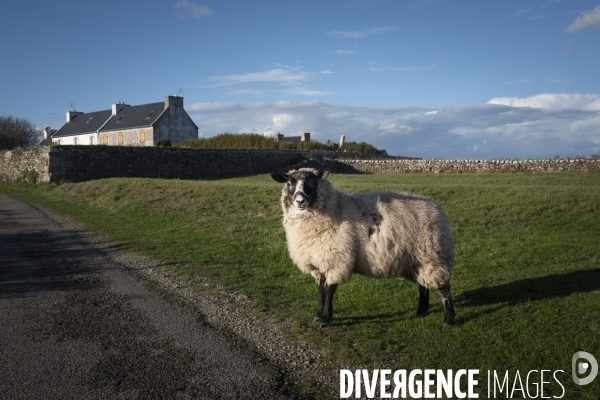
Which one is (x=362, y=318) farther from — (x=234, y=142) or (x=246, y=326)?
(x=234, y=142)

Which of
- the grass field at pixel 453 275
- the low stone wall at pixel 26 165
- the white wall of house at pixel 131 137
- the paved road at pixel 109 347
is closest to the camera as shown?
the paved road at pixel 109 347

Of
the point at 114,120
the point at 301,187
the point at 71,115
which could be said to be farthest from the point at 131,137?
the point at 301,187

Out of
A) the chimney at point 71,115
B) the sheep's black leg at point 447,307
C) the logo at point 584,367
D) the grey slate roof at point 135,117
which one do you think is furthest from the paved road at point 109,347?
the chimney at point 71,115

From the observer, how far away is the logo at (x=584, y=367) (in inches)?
197

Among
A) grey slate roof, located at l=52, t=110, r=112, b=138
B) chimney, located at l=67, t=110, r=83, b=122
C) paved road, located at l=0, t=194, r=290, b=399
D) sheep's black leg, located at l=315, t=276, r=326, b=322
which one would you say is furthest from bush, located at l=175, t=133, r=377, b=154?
sheep's black leg, located at l=315, t=276, r=326, b=322

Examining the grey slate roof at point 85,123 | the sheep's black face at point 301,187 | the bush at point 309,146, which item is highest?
the grey slate roof at point 85,123

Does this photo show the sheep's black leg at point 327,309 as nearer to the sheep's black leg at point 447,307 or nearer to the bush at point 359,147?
the sheep's black leg at point 447,307

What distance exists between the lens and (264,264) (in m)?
11.0

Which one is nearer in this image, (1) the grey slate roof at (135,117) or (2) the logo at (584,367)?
(2) the logo at (584,367)

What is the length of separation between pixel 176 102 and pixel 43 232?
48043 millimetres

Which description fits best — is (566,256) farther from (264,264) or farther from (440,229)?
(264,264)

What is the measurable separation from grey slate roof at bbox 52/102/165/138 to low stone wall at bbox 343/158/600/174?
32.1 m

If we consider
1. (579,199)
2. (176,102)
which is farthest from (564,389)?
(176,102)

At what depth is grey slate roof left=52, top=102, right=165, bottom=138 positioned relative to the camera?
6031 centimetres
